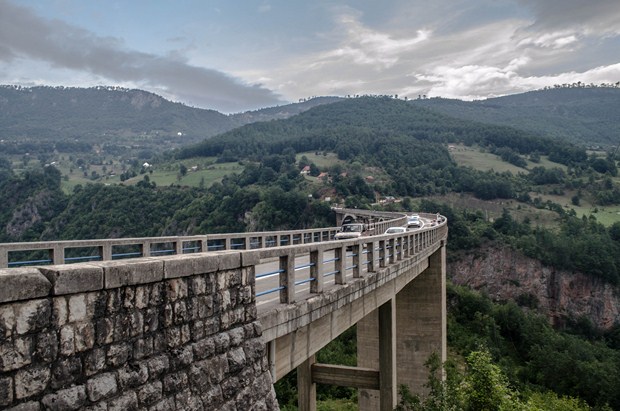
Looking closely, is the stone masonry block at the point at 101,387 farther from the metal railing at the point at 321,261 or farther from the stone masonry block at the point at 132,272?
the metal railing at the point at 321,261

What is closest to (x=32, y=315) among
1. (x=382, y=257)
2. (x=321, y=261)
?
(x=321, y=261)

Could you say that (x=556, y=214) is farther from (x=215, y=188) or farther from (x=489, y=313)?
(x=215, y=188)

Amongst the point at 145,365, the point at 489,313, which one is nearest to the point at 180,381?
the point at 145,365

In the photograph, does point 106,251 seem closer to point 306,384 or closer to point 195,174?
point 306,384

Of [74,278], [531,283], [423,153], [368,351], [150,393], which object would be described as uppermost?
[423,153]

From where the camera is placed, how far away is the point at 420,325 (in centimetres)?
2762

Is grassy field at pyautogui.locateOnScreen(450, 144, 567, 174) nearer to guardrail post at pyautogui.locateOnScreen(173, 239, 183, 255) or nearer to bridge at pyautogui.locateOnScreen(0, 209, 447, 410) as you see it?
guardrail post at pyautogui.locateOnScreen(173, 239, 183, 255)

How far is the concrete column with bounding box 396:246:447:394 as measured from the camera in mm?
27156

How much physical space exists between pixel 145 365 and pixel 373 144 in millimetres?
160211

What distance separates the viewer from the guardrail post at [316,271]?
926 cm

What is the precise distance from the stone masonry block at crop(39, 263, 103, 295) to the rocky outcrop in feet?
246

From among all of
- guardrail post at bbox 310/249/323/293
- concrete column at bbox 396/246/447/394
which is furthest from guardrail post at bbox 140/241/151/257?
concrete column at bbox 396/246/447/394

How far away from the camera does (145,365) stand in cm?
469

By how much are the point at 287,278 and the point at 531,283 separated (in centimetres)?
7723
